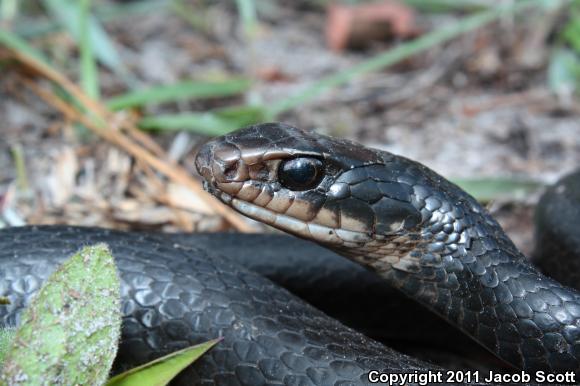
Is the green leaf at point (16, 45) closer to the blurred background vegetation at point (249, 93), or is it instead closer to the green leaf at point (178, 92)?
the blurred background vegetation at point (249, 93)

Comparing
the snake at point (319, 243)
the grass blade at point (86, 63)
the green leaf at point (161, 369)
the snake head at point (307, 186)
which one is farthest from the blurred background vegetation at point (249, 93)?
the green leaf at point (161, 369)

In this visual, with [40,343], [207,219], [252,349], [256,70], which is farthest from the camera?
[256,70]

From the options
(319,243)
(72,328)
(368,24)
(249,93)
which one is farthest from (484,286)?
(368,24)

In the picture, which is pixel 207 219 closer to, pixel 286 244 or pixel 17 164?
pixel 286 244

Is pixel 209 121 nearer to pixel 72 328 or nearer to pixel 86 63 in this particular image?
pixel 86 63

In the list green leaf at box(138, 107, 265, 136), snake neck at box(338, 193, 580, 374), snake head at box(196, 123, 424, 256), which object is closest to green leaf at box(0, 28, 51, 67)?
green leaf at box(138, 107, 265, 136)

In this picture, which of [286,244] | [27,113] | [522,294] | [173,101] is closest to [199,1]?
[173,101]
